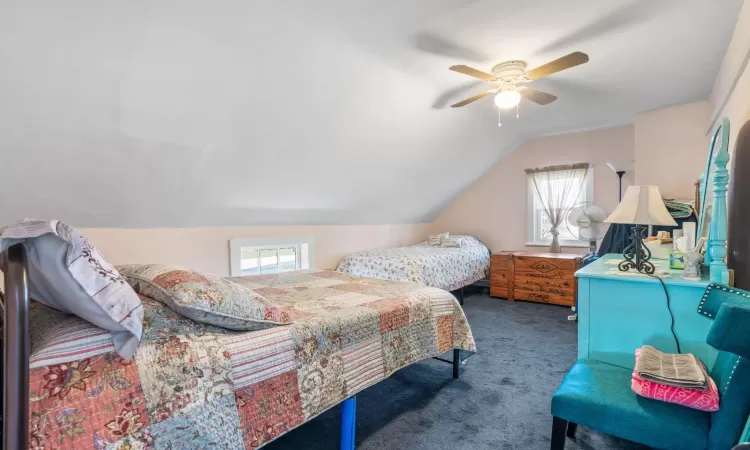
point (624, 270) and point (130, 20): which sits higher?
point (130, 20)

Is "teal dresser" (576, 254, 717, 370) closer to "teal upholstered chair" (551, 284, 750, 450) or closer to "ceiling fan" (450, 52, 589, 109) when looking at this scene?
"teal upholstered chair" (551, 284, 750, 450)

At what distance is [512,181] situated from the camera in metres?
5.21

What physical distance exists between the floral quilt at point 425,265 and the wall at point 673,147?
2.03 metres

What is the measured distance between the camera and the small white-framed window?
11.7ft

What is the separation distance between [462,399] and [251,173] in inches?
90.8

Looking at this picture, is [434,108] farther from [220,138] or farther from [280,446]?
[280,446]

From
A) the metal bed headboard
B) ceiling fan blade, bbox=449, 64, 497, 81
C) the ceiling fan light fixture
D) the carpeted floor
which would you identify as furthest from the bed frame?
the ceiling fan light fixture

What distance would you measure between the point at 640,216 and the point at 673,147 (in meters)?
2.55

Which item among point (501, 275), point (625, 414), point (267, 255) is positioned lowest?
point (501, 275)

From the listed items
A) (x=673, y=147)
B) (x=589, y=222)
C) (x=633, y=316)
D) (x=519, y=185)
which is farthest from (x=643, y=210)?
(x=519, y=185)

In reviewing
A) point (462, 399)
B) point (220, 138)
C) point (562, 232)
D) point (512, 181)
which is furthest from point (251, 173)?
point (562, 232)

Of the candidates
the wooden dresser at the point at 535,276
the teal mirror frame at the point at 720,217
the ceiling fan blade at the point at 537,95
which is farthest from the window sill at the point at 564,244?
the teal mirror frame at the point at 720,217

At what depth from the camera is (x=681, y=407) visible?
1223 mm

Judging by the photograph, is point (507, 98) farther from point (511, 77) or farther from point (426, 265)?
point (426, 265)
